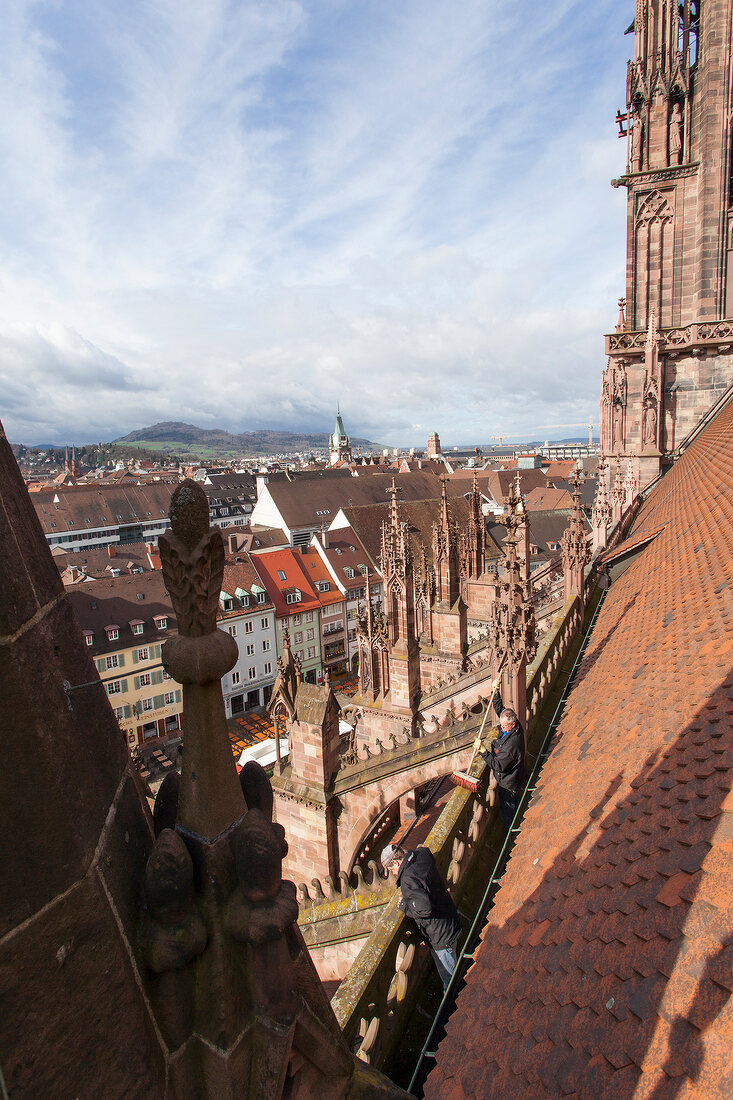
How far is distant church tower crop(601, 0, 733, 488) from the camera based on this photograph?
67.1ft

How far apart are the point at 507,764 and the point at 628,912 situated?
139 inches

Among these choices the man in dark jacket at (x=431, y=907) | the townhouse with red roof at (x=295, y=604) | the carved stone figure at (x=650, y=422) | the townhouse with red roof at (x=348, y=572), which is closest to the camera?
the man in dark jacket at (x=431, y=907)

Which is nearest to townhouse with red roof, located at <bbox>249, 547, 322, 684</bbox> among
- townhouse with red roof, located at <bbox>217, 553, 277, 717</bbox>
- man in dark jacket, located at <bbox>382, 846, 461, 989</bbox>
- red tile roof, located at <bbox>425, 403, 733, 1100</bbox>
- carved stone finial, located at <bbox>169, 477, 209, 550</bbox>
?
townhouse with red roof, located at <bbox>217, 553, 277, 717</bbox>

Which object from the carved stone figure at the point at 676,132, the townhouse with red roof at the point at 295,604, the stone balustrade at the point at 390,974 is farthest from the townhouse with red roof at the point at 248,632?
the stone balustrade at the point at 390,974

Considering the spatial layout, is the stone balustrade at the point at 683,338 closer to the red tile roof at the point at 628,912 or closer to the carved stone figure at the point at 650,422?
the carved stone figure at the point at 650,422

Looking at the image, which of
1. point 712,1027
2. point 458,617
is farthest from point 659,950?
point 458,617

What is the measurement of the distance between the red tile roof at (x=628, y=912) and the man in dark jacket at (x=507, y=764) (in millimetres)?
330

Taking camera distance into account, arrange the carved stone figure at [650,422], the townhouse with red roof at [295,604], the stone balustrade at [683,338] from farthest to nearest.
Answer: the townhouse with red roof at [295,604] → the carved stone figure at [650,422] → the stone balustrade at [683,338]

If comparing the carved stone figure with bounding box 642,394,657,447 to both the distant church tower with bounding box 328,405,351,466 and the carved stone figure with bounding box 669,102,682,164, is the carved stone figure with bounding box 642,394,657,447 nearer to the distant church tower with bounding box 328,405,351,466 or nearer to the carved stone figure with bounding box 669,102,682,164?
the carved stone figure with bounding box 669,102,682,164

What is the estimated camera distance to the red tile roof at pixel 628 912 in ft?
7.95

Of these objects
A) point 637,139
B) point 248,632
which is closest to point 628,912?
point 637,139

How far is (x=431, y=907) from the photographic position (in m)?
4.69

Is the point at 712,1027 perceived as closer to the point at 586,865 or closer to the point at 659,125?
the point at 586,865

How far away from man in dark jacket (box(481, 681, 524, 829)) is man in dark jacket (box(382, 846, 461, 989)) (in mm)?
1949
